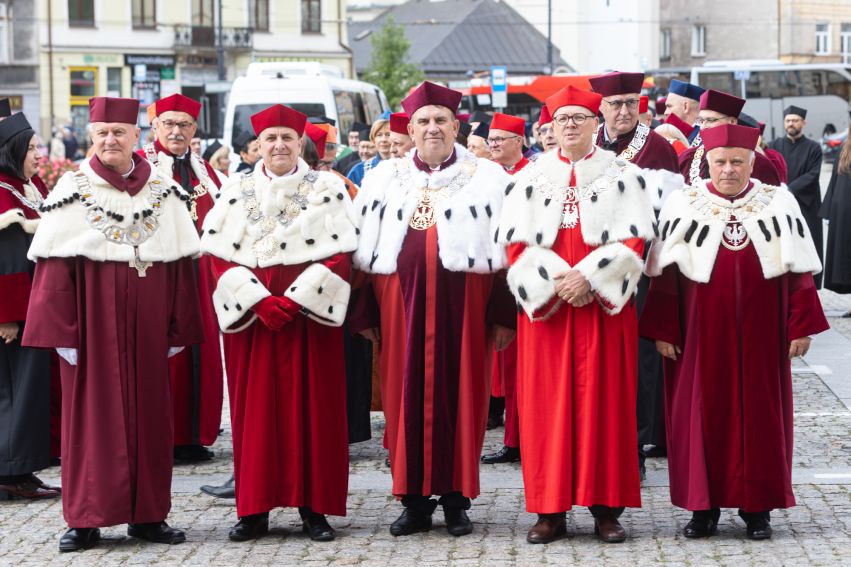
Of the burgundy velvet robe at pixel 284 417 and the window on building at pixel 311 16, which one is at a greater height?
the window on building at pixel 311 16

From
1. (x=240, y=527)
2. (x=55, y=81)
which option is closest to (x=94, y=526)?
(x=240, y=527)

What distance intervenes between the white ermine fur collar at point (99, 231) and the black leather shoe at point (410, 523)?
63.4 inches

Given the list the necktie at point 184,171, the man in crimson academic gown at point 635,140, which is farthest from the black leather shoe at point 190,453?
the man in crimson academic gown at point 635,140

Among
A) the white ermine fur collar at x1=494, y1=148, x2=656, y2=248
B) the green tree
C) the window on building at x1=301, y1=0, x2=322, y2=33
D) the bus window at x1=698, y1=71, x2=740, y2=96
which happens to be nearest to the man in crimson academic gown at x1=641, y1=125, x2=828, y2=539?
the white ermine fur collar at x1=494, y1=148, x2=656, y2=248

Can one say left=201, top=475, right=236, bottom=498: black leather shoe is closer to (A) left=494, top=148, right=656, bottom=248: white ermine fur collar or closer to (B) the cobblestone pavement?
(B) the cobblestone pavement

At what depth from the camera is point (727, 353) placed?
6.71 metres

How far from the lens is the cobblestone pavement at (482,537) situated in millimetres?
6480

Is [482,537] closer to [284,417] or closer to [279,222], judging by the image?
[284,417]

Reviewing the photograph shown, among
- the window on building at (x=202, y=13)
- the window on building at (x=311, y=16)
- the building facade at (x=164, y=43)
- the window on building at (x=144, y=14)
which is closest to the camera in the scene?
the building facade at (x=164, y=43)

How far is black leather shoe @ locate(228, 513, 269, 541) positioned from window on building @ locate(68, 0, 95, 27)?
1944 inches

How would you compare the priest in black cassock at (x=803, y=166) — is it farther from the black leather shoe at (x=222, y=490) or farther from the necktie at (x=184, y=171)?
the black leather shoe at (x=222, y=490)

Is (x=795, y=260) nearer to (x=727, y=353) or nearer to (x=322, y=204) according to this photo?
(x=727, y=353)

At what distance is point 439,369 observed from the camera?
6.99m

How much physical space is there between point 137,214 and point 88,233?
25 cm
